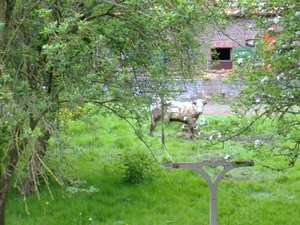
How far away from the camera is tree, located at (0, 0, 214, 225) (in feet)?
18.5

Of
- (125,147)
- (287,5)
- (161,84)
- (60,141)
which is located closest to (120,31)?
(161,84)

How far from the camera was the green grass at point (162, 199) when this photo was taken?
8445 millimetres

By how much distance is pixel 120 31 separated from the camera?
7332mm

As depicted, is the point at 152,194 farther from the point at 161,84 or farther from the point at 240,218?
the point at 161,84

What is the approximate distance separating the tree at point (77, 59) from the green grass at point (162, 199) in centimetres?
82

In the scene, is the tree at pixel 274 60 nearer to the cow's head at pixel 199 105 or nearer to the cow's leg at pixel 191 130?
the cow's leg at pixel 191 130

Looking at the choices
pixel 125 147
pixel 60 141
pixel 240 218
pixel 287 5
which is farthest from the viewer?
pixel 125 147

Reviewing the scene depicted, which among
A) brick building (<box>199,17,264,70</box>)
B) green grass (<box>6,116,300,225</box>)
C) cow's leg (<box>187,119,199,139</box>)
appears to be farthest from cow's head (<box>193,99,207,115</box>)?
green grass (<box>6,116,300,225</box>)

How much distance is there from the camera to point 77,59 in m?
6.37

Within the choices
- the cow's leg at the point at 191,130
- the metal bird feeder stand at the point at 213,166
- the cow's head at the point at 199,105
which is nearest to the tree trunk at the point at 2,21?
the metal bird feeder stand at the point at 213,166

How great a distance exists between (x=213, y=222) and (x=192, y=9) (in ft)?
10.6

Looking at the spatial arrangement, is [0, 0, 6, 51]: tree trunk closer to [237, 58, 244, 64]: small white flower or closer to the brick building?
the brick building

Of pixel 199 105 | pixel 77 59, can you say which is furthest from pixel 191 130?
pixel 77 59

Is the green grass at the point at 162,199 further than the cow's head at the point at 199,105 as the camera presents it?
No
